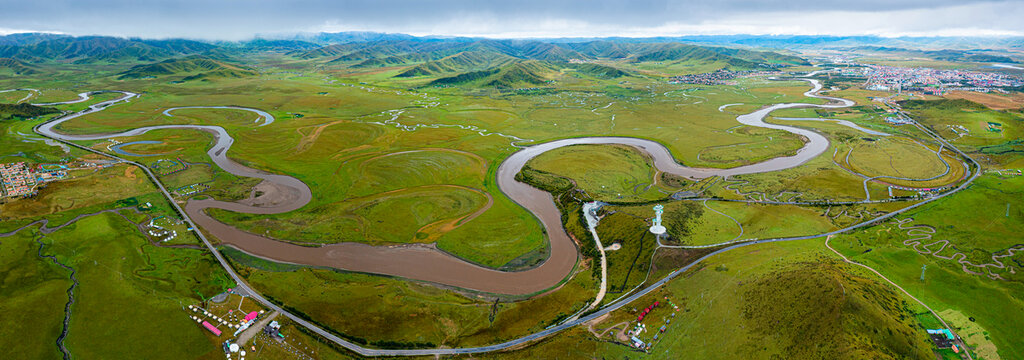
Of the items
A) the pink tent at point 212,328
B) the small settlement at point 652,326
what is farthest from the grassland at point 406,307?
the small settlement at point 652,326

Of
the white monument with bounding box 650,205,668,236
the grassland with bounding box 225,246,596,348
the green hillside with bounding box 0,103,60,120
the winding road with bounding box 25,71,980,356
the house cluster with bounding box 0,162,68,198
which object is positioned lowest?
the grassland with bounding box 225,246,596,348

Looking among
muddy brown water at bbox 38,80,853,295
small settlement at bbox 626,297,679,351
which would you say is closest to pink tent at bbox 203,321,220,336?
muddy brown water at bbox 38,80,853,295

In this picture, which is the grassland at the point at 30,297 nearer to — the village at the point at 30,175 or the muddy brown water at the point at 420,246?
the muddy brown water at the point at 420,246

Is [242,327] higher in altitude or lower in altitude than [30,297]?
lower

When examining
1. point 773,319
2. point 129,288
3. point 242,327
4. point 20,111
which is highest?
point 20,111

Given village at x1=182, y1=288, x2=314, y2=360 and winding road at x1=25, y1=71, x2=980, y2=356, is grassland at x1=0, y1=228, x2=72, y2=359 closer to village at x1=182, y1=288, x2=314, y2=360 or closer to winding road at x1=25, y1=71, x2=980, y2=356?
village at x1=182, y1=288, x2=314, y2=360

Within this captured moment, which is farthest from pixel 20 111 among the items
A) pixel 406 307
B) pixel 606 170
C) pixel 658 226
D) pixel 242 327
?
pixel 658 226

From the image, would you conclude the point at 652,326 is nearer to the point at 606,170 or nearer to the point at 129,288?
the point at 606,170

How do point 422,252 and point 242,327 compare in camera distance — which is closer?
point 242,327

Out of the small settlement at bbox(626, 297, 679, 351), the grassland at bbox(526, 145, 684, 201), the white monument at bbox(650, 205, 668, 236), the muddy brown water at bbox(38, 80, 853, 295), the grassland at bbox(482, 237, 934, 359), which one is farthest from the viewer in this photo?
the grassland at bbox(526, 145, 684, 201)
